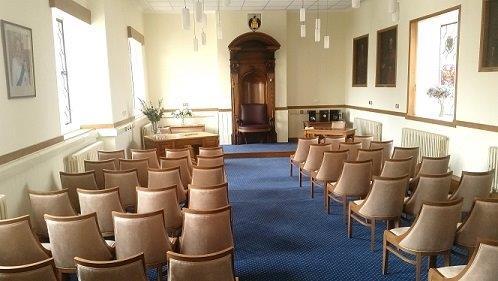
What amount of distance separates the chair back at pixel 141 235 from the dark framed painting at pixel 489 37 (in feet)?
16.4

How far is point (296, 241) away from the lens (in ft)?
14.4

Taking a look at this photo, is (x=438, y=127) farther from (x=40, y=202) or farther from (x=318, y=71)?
(x=40, y=202)

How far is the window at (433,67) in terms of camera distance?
7.06 m

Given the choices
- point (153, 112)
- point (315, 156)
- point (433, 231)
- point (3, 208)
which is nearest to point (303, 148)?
point (315, 156)

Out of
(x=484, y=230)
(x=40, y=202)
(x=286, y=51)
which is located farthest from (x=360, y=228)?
(x=286, y=51)

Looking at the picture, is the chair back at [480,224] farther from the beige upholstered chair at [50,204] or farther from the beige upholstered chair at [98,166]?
the beige upholstered chair at [98,166]

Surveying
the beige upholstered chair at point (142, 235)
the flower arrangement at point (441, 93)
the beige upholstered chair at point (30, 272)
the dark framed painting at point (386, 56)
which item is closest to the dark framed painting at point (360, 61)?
the dark framed painting at point (386, 56)

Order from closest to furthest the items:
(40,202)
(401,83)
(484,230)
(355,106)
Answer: (484,230)
(40,202)
(401,83)
(355,106)

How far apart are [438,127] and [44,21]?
6431 mm

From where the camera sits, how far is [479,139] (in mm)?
5699

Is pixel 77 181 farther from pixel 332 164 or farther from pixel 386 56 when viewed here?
pixel 386 56

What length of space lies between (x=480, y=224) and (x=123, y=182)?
3.62m

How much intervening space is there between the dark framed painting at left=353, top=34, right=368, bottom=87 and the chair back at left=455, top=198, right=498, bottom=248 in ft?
23.9

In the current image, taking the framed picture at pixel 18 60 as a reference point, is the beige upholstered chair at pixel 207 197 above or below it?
below
